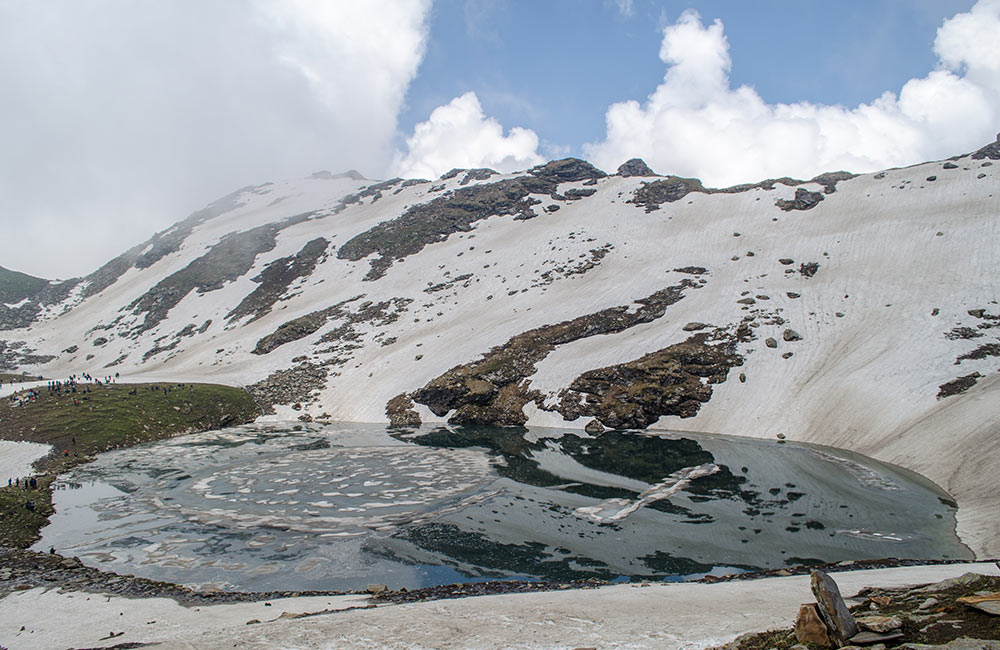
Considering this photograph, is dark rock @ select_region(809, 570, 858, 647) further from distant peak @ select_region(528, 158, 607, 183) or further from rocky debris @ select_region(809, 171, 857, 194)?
distant peak @ select_region(528, 158, 607, 183)

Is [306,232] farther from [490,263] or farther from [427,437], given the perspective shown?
[427,437]

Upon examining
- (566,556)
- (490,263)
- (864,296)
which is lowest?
(566,556)

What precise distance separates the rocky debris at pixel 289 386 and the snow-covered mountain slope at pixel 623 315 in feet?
1.11

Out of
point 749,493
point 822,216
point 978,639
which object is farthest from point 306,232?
→ point 978,639

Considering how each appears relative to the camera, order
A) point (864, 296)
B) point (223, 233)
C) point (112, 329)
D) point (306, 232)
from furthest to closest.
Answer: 1. point (223, 233)
2. point (306, 232)
3. point (112, 329)
4. point (864, 296)

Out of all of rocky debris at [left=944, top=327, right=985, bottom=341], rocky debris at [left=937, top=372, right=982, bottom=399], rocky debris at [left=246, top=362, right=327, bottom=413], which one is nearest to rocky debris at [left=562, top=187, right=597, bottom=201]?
rocky debris at [left=246, top=362, right=327, bottom=413]

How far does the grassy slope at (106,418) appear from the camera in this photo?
45656 mm

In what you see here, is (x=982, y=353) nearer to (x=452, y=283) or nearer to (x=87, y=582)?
(x=87, y=582)

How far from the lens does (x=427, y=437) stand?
55.7 m

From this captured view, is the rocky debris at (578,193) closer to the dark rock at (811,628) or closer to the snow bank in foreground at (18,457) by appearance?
the snow bank in foreground at (18,457)

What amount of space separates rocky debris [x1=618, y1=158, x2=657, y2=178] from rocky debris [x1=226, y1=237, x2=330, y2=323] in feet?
271

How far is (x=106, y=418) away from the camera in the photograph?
185ft

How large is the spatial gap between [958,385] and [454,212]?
354 ft

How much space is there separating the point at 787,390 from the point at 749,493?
26.1 meters
